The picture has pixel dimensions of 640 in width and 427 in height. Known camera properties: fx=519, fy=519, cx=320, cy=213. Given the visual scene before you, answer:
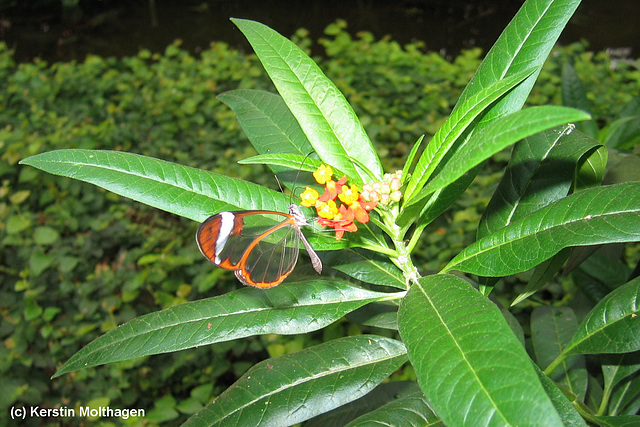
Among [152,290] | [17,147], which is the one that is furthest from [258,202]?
[17,147]

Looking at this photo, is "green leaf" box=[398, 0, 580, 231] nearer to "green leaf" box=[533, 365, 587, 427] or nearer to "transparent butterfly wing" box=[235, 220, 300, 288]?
"transparent butterfly wing" box=[235, 220, 300, 288]

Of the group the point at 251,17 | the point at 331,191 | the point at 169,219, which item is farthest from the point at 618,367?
the point at 251,17

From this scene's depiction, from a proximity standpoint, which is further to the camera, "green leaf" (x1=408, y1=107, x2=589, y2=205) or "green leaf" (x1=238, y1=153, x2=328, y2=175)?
"green leaf" (x1=238, y1=153, x2=328, y2=175)

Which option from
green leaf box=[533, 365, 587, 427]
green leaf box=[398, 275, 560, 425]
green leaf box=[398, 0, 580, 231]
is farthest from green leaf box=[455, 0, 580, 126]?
green leaf box=[533, 365, 587, 427]

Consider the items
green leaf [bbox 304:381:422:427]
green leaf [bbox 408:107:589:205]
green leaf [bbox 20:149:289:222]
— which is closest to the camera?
green leaf [bbox 408:107:589:205]

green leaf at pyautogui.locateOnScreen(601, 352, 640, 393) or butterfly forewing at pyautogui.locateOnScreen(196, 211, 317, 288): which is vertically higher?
butterfly forewing at pyautogui.locateOnScreen(196, 211, 317, 288)

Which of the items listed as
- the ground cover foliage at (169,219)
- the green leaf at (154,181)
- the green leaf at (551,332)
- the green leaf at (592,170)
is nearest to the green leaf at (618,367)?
the ground cover foliage at (169,219)

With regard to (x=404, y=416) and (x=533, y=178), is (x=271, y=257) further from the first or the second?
(x=533, y=178)
